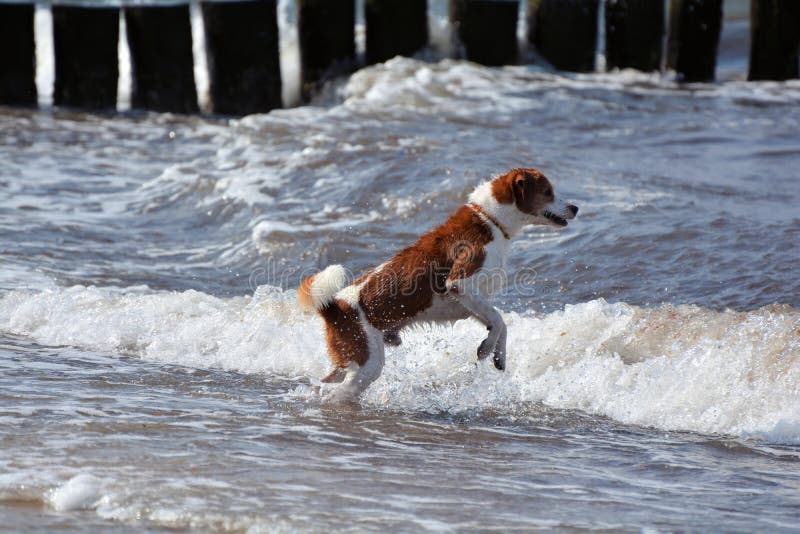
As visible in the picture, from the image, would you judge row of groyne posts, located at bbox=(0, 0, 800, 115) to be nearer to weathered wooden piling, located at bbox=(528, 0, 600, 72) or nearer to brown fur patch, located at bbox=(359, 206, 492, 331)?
weathered wooden piling, located at bbox=(528, 0, 600, 72)

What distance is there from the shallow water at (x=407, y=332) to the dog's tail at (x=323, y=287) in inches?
21.0

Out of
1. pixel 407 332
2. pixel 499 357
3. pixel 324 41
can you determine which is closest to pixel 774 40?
pixel 324 41

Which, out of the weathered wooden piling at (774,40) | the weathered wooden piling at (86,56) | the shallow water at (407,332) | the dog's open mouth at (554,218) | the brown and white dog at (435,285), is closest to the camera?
the shallow water at (407,332)

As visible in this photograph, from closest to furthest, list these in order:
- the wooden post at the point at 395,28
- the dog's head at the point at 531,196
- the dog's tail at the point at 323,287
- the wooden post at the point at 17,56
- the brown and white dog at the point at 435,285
→ the dog's tail at the point at 323,287 < the brown and white dog at the point at 435,285 < the dog's head at the point at 531,196 < the wooden post at the point at 17,56 < the wooden post at the point at 395,28

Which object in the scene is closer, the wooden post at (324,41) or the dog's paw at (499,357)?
the dog's paw at (499,357)

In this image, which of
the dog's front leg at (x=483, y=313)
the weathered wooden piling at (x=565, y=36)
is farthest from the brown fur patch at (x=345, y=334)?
the weathered wooden piling at (x=565, y=36)

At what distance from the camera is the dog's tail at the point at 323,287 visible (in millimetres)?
5633

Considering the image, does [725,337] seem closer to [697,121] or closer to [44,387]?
[44,387]

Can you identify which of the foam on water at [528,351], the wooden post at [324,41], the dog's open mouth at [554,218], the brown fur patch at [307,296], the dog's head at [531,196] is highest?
the wooden post at [324,41]

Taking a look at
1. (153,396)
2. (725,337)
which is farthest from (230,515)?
(725,337)

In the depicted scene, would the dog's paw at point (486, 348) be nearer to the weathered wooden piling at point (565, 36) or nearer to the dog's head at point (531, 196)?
the dog's head at point (531, 196)

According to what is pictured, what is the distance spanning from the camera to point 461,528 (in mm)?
3984

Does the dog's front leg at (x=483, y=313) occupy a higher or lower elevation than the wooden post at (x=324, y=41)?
lower

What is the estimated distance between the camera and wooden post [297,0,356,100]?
50.4 ft
